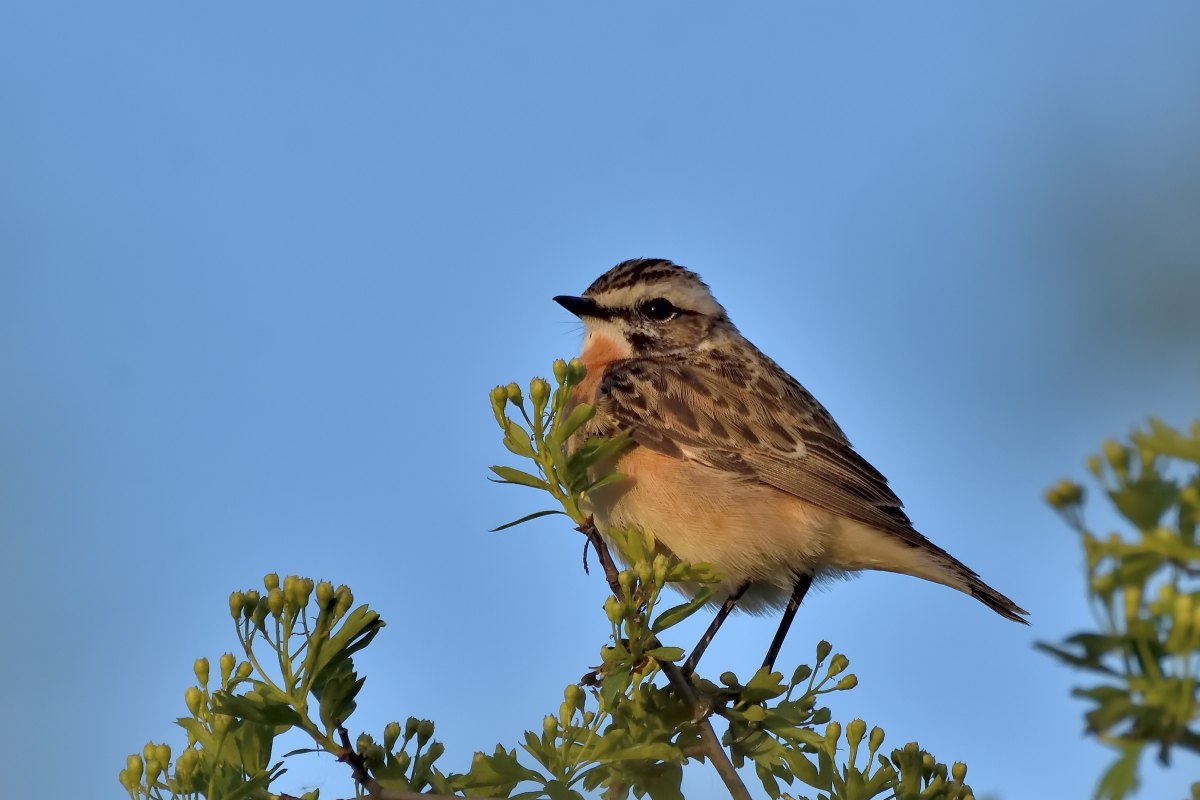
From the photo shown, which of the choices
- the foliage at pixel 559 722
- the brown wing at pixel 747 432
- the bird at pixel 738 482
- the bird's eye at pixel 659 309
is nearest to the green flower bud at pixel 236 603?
the foliage at pixel 559 722

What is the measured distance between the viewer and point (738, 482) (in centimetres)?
710

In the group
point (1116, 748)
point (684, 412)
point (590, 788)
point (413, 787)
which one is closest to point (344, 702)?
point (413, 787)

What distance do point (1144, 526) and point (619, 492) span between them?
473 centimetres

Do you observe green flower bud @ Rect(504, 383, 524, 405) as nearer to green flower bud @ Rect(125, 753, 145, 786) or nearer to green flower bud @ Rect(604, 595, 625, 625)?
green flower bud @ Rect(604, 595, 625, 625)

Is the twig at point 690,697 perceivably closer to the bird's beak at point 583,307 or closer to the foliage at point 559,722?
the foliage at point 559,722

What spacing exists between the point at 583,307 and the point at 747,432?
1400 millimetres

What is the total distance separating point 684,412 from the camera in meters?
7.34

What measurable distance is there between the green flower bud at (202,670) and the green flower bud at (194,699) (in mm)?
36

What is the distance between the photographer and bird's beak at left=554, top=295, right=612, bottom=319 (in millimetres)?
8125

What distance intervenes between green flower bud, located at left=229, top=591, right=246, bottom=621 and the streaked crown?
4.37 m

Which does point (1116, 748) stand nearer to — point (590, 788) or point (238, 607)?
point (590, 788)

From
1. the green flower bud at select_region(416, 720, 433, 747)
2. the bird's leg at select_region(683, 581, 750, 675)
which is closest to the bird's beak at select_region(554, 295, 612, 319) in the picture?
the bird's leg at select_region(683, 581, 750, 675)

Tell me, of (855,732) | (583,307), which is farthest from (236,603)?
(583,307)

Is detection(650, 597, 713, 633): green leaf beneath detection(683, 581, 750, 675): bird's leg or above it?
beneath
